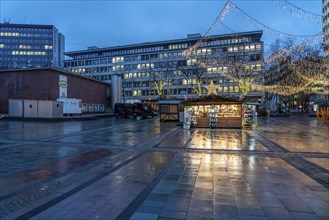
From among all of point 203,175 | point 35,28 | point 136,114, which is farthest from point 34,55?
point 203,175

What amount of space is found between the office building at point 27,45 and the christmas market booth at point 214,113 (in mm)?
120349

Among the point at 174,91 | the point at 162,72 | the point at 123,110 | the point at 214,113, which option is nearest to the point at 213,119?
the point at 214,113

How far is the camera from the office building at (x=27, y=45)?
418 feet

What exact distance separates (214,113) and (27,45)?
13552 cm

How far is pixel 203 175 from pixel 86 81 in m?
41.9

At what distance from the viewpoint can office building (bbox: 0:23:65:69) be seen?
127375mm

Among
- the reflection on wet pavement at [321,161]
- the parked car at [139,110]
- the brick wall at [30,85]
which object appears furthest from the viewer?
the parked car at [139,110]

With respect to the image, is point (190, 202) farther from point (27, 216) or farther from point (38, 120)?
point (38, 120)

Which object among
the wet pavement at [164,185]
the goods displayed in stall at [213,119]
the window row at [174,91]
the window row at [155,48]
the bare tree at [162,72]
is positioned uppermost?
the window row at [155,48]

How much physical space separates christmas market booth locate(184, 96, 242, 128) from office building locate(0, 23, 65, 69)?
120m

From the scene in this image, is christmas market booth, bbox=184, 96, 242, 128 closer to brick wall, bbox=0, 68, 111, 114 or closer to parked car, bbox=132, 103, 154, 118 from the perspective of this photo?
parked car, bbox=132, 103, 154, 118

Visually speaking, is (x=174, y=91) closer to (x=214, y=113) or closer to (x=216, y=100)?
(x=216, y=100)

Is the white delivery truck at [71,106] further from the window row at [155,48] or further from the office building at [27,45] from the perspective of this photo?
the office building at [27,45]

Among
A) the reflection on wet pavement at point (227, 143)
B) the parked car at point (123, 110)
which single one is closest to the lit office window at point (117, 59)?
the parked car at point (123, 110)
